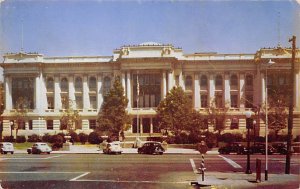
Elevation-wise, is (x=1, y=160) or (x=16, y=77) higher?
(x=16, y=77)

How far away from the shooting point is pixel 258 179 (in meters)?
20.4

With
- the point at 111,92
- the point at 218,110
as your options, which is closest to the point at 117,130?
the point at 111,92

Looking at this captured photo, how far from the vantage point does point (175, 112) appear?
174ft

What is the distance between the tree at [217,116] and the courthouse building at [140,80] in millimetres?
727

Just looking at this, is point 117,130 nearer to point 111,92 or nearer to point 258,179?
point 111,92

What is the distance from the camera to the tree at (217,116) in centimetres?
4881

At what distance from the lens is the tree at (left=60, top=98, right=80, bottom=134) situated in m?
50.2

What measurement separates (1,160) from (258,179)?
18.2m

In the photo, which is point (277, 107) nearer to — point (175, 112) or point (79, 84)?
point (175, 112)

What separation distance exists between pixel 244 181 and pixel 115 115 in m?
34.4

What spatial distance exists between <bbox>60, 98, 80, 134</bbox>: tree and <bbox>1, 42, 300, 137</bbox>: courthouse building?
57cm

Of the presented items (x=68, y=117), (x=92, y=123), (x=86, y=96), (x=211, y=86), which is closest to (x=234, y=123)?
(x=211, y=86)

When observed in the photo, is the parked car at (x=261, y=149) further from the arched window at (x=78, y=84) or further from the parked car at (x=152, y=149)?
the arched window at (x=78, y=84)

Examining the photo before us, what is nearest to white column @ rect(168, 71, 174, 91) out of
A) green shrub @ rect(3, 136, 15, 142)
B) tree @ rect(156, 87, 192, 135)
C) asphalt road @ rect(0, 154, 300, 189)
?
tree @ rect(156, 87, 192, 135)
